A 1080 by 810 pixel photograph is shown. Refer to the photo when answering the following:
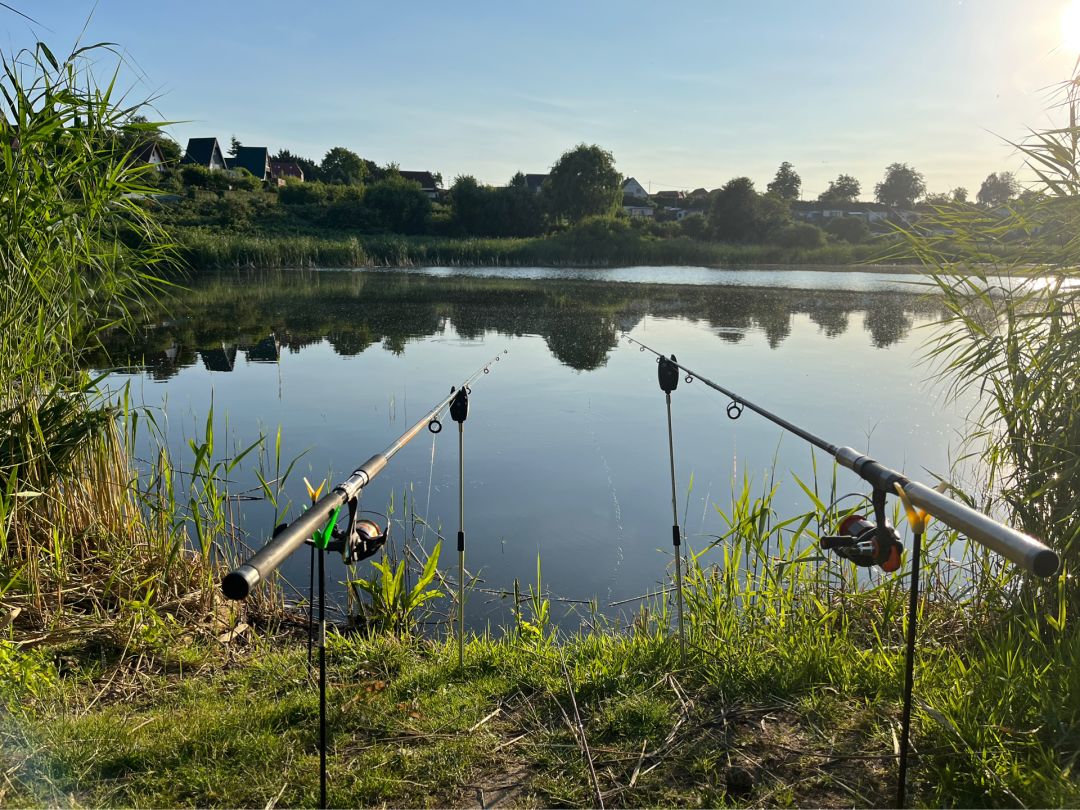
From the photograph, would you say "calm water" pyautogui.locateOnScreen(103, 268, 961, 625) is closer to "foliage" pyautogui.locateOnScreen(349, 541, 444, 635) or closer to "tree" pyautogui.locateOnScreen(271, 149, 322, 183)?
"foliage" pyautogui.locateOnScreen(349, 541, 444, 635)

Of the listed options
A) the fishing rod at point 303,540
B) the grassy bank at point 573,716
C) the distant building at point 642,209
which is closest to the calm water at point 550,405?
the grassy bank at point 573,716

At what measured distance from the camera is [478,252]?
3731 centimetres

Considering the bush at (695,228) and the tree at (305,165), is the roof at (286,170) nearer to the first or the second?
the tree at (305,165)

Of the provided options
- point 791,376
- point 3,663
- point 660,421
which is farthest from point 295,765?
point 791,376

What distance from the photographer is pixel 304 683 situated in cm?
291

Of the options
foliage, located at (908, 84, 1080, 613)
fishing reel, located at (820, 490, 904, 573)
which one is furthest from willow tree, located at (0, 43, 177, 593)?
foliage, located at (908, 84, 1080, 613)

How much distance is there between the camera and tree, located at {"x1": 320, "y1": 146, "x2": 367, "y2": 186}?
72.6m

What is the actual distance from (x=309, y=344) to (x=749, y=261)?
1354 inches

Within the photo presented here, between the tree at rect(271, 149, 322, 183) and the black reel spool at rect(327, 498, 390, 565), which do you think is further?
the tree at rect(271, 149, 322, 183)

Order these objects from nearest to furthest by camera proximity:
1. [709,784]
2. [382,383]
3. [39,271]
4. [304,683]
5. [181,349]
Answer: [709,784]
[304,683]
[39,271]
[382,383]
[181,349]

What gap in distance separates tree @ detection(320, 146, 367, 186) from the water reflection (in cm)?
5015

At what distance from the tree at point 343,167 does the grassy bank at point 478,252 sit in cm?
3315

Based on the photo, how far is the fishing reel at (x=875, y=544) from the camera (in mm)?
1619

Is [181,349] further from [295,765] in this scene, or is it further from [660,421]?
[295,765]
